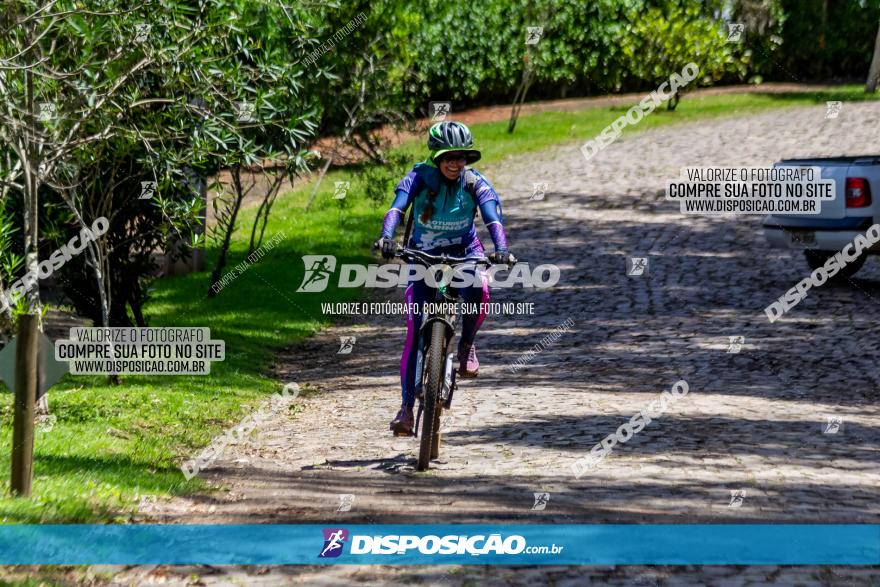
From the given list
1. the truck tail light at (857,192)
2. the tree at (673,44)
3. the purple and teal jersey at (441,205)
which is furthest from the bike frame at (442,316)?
the tree at (673,44)

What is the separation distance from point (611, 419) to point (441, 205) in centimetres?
273

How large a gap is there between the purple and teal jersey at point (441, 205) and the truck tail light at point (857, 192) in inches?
334

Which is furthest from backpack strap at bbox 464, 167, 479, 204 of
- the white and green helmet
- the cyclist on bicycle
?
the white and green helmet

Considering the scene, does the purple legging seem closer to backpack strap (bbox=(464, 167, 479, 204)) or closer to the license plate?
backpack strap (bbox=(464, 167, 479, 204))

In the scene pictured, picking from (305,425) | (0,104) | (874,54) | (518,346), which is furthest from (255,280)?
(874,54)

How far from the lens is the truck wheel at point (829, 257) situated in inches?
683

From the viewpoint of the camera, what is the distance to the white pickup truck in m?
16.2

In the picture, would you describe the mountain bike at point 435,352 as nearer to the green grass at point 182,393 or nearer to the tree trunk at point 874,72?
the green grass at point 182,393

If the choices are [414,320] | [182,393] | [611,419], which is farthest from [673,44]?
[414,320]

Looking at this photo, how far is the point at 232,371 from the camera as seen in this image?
46.0ft

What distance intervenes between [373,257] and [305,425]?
1044 cm

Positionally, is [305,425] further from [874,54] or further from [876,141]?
[874,54]

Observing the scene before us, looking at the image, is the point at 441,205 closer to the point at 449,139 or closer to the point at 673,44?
the point at 449,139

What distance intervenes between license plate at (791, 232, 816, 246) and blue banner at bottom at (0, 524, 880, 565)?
32.9ft
